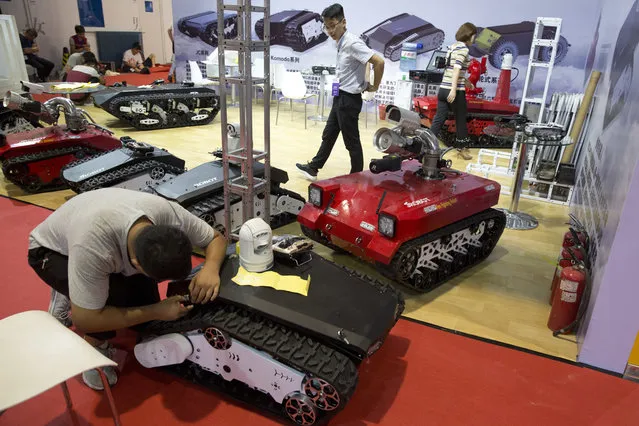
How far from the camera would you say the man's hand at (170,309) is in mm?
1982

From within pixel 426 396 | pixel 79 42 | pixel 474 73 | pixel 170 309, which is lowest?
pixel 426 396

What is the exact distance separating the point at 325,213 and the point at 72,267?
1.58 meters

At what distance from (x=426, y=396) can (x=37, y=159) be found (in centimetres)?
393

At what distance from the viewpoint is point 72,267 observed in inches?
70.7

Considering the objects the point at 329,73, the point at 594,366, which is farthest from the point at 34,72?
the point at 594,366

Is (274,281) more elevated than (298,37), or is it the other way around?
(298,37)

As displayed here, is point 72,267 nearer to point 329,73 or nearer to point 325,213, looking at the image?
point 325,213

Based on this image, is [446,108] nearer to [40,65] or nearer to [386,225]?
[386,225]

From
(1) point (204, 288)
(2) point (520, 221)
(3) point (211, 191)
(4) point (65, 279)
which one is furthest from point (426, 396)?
(2) point (520, 221)

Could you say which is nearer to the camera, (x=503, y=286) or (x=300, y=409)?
(x=300, y=409)


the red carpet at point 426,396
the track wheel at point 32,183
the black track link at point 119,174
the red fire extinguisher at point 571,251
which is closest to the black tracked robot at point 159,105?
the track wheel at point 32,183

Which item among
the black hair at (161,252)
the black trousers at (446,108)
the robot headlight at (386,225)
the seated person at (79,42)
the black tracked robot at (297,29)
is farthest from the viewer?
the seated person at (79,42)

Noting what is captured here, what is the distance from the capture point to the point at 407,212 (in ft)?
8.99

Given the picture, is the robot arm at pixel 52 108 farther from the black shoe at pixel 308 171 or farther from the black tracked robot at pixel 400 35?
the black tracked robot at pixel 400 35
